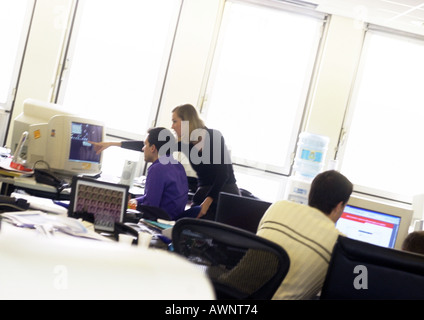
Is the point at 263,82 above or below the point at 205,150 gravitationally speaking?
above

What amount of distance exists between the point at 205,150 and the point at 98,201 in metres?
1.67

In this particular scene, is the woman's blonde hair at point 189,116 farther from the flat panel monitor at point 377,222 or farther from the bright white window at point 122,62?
the bright white window at point 122,62

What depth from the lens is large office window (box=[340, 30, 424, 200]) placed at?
6637mm

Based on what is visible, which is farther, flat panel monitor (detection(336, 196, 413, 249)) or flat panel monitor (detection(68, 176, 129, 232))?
flat panel monitor (detection(336, 196, 413, 249))

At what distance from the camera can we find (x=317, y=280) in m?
2.14

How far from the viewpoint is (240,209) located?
9.16ft

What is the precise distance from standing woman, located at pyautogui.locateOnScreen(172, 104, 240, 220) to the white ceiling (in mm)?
2386

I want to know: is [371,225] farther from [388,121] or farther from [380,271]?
[388,121]

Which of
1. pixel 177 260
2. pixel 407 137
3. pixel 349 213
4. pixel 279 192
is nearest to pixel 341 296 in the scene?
pixel 349 213

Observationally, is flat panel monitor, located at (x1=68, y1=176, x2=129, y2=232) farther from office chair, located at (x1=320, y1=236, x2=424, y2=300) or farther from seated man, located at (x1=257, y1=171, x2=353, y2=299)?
office chair, located at (x1=320, y1=236, x2=424, y2=300)

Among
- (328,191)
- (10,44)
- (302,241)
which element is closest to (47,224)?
(302,241)

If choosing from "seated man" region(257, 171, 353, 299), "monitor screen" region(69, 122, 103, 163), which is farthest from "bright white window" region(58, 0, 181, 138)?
"seated man" region(257, 171, 353, 299)

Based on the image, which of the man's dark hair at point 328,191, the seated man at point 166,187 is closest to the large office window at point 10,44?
the seated man at point 166,187

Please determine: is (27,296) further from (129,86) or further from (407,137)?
(407,137)
